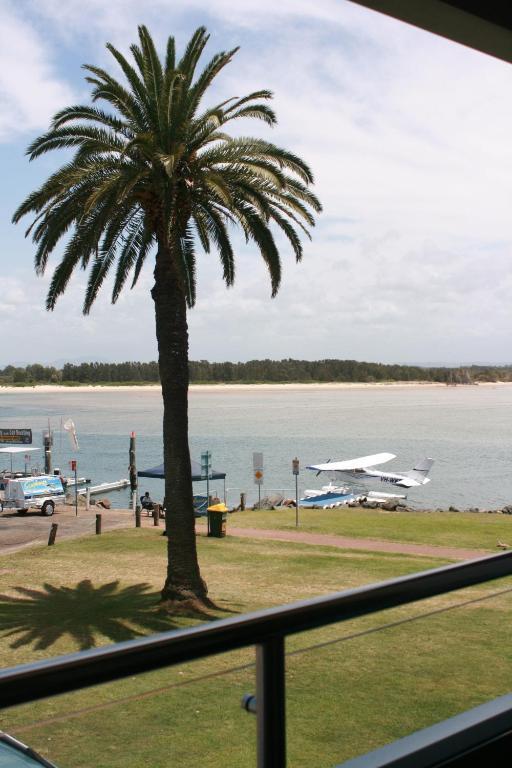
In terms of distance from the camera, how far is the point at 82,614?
14.5m

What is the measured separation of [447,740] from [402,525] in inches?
946

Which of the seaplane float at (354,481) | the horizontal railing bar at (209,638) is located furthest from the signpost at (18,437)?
the horizontal railing bar at (209,638)

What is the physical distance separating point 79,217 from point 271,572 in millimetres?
8710

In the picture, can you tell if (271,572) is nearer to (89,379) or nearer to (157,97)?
(157,97)

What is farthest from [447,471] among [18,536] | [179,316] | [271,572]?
[179,316]

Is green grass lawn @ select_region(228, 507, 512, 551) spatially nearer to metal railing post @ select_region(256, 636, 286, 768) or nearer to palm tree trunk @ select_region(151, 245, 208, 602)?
palm tree trunk @ select_region(151, 245, 208, 602)

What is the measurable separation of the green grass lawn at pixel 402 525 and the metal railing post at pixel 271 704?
2038 centimetres

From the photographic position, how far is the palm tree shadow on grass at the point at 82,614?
43.5 ft

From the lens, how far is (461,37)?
112 inches

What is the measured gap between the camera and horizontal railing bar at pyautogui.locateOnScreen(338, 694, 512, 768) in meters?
2.14

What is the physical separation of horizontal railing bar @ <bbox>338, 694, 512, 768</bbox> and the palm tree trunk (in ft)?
41.8

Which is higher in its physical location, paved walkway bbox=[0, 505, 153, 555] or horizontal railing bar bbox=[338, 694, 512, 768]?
horizontal railing bar bbox=[338, 694, 512, 768]

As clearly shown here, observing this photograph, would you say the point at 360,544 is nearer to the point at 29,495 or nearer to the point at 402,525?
the point at 402,525

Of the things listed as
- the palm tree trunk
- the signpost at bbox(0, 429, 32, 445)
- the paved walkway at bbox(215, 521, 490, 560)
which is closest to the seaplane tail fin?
the signpost at bbox(0, 429, 32, 445)
